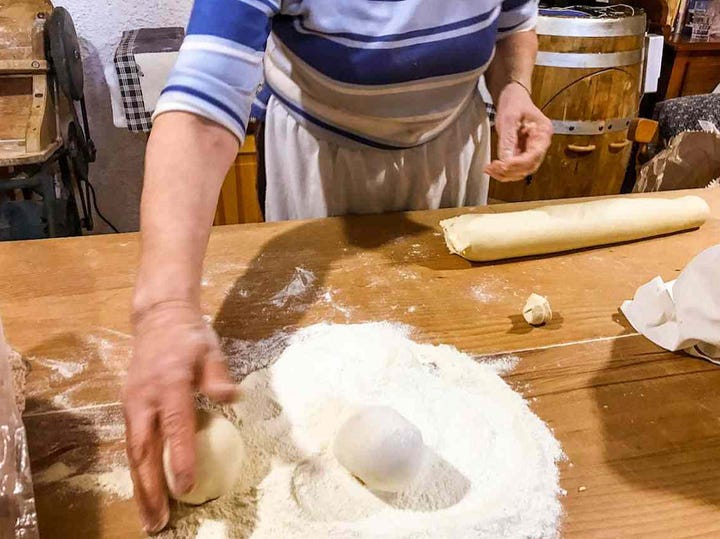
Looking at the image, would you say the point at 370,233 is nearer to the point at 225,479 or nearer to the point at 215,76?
the point at 215,76

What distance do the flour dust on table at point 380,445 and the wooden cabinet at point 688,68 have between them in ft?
7.18

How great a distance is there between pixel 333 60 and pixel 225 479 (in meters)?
0.60

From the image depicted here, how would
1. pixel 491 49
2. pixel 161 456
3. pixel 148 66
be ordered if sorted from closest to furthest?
pixel 161 456 → pixel 491 49 → pixel 148 66

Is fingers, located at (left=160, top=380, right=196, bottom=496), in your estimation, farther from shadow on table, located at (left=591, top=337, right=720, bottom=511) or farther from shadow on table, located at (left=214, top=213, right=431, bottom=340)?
shadow on table, located at (left=591, top=337, right=720, bottom=511)

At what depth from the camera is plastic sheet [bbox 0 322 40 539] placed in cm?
54

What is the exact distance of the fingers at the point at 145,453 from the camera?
1.62 feet

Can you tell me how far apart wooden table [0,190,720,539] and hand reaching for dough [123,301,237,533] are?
0.10 metres

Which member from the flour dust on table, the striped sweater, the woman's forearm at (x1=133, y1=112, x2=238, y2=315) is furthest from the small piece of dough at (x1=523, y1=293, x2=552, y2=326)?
the woman's forearm at (x1=133, y1=112, x2=238, y2=315)

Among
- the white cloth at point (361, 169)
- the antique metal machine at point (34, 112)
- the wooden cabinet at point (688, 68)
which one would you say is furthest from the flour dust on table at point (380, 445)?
the wooden cabinet at point (688, 68)

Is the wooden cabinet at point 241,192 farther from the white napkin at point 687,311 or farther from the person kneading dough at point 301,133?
the white napkin at point 687,311

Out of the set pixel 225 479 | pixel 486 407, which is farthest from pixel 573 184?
pixel 225 479

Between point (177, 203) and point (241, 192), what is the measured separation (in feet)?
4.57

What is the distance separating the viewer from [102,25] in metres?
2.06

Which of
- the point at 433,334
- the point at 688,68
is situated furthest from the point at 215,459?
the point at 688,68
